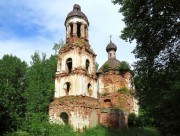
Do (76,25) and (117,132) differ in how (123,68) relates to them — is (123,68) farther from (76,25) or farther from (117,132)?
(117,132)

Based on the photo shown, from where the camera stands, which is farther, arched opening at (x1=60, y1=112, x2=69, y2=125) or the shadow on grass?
arched opening at (x1=60, y1=112, x2=69, y2=125)

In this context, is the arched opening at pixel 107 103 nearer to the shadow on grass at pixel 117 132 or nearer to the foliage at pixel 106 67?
the foliage at pixel 106 67

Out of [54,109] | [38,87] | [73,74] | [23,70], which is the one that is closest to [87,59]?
[73,74]

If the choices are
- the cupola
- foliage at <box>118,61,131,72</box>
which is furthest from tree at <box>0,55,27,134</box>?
foliage at <box>118,61,131,72</box>

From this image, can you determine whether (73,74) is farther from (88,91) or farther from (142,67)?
(142,67)

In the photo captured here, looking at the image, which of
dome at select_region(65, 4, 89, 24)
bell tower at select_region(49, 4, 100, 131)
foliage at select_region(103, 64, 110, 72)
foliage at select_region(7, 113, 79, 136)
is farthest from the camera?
foliage at select_region(103, 64, 110, 72)

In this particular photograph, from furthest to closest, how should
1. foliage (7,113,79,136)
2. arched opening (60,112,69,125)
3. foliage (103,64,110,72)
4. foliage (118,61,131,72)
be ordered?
1. foliage (103,64,110,72)
2. foliage (118,61,131,72)
3. arched opening (60,112,69,125)
4. foliage (7,113,79,136)

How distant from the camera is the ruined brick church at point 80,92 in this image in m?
23.2

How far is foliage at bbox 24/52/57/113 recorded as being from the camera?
30.0 meters

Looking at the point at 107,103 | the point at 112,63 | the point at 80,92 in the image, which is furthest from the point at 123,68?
the point at 80,92

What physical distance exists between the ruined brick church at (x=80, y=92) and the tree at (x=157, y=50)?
342 inches

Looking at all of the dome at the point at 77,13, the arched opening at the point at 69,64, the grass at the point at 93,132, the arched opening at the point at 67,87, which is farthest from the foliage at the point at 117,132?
the dome at the point at 77,13

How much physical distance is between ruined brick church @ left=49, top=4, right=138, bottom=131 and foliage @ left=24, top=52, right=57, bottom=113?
557cm

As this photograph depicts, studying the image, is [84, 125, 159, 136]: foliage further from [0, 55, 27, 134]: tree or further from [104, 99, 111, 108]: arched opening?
[0, 55, 27, 134]: tree
